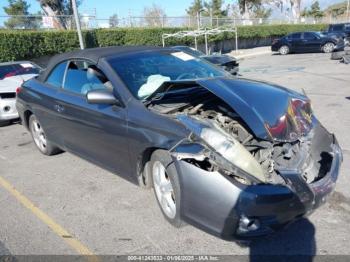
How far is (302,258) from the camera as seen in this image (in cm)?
307

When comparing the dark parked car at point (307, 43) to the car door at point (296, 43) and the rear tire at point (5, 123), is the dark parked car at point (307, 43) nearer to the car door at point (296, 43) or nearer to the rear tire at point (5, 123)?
the car door at point (296, 43)

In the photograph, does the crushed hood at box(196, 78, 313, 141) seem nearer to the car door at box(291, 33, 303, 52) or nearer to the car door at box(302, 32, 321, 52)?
the car door at box(302, 32, 321, 52)

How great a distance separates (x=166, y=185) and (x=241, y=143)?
2.61 ft

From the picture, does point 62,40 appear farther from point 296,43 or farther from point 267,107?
point 267,107

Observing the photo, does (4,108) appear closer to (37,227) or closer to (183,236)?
(37,227)

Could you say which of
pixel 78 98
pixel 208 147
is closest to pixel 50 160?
pixel 78 98

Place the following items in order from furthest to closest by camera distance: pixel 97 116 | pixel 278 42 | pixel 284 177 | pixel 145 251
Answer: pixel 278 42 → pixel 97 116 → pixel 145 251 → pixel 284 177

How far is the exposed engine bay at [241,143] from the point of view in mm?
3031

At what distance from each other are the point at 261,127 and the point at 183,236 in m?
1.17

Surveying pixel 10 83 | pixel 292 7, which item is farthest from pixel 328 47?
pixel 292 7

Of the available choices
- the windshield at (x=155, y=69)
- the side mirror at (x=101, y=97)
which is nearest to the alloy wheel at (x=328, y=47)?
the windshield at (x=155, y=69)

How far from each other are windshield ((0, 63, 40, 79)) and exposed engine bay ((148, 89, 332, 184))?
6829 millimetres

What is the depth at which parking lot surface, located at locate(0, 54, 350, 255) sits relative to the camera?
3.30 meters

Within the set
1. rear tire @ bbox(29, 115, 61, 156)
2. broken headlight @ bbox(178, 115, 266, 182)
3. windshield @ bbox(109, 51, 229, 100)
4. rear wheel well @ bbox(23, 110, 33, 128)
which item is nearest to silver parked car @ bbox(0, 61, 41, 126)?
rear wheel well @ bbox(23, 110, 33, 128)
